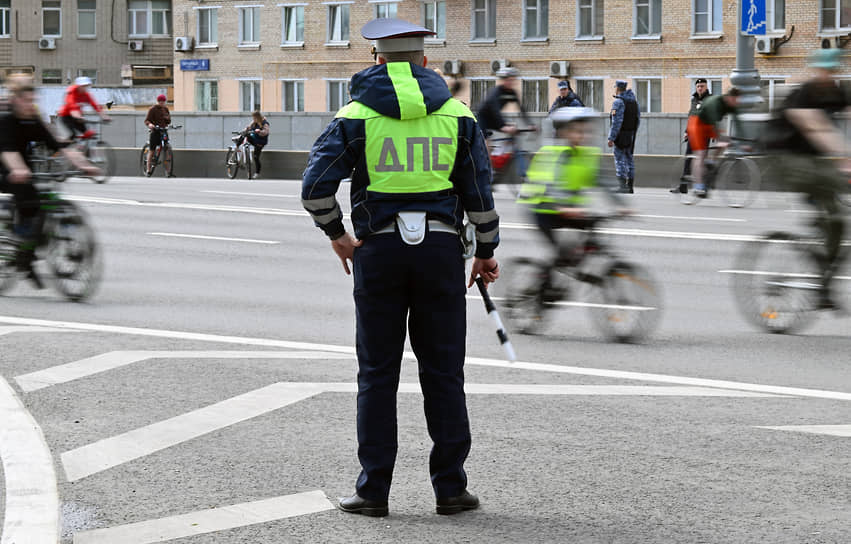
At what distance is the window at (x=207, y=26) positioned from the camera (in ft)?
202

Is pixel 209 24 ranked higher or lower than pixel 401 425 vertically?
higher

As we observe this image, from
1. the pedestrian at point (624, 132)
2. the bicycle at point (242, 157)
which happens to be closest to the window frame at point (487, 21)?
the bicycle at point (242, 157)

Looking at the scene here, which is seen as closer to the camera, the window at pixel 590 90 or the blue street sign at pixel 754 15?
the blue street sign at pixel 754 15

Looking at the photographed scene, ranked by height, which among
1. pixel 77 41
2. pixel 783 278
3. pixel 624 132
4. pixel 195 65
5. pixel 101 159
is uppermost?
pixel 77 41

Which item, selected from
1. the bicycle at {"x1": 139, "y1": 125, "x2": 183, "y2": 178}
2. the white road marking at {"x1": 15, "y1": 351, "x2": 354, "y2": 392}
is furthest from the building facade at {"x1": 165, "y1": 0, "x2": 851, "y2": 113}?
the white road marking at {"x1": 15, "y1": 351, "x2": 354, "y2": 392}

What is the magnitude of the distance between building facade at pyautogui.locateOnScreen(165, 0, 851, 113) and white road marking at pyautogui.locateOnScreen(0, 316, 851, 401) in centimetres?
3120

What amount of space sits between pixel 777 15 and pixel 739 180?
2711 cm

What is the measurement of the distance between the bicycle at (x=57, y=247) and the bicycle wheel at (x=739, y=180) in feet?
39.9

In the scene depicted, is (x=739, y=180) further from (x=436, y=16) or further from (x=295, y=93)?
(x=295, y=93)

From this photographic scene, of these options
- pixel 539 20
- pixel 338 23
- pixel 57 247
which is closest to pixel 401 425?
pixel 57 247

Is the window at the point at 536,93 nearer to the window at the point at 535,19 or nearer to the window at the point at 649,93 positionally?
the window at the point at 535,19

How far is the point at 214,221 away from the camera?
20094 millimetres

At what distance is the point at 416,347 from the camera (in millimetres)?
5484

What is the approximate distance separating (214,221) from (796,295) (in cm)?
1130
